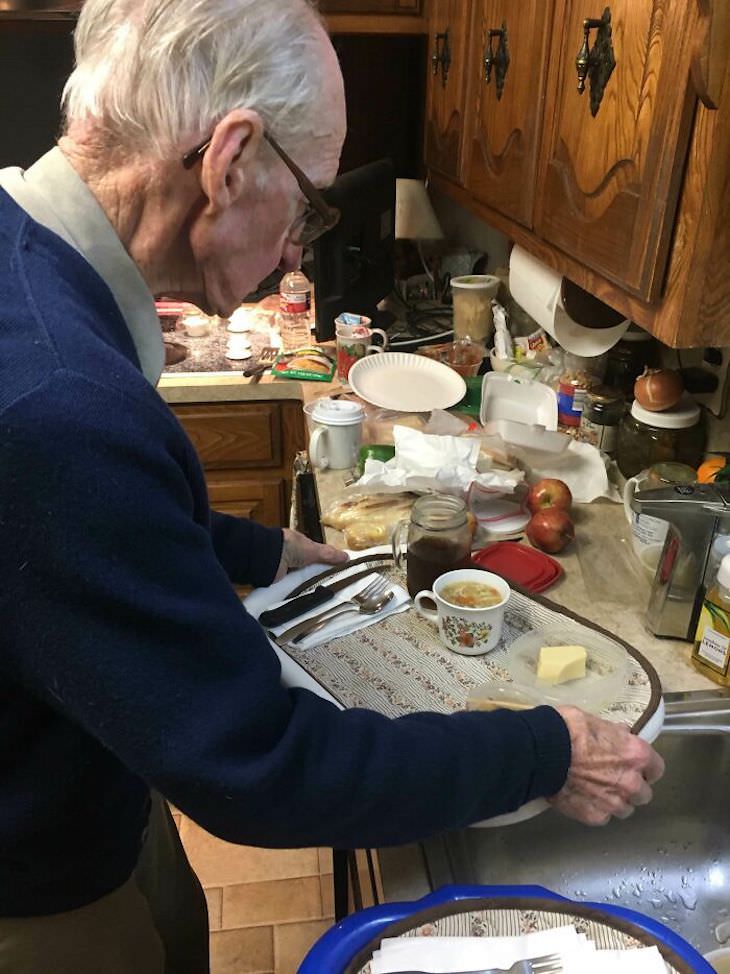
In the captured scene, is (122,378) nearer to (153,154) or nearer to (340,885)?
(153,154)

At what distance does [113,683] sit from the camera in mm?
523

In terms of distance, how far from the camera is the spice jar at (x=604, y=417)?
1.51 meters

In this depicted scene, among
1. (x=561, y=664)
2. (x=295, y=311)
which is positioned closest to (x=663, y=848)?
(x=561, y=664)

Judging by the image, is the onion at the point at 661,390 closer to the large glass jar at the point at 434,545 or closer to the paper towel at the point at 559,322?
the paper towel at the point at 559,322

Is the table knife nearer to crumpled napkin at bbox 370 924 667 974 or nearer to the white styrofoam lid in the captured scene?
crumpled napkin at bbox 370 924 667 974

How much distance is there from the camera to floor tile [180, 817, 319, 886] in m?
1.77

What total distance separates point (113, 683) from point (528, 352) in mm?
1551

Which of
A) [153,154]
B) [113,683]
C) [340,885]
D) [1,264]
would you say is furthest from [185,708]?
[340,885]

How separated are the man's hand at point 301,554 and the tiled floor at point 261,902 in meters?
0.71

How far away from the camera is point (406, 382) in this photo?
71.7 inches

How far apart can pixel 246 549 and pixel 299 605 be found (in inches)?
4.2

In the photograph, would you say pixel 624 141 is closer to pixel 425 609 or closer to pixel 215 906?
pixel 425 609

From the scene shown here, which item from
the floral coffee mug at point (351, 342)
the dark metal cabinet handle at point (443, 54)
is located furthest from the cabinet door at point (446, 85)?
the floral coffee mug at point (351, 342)

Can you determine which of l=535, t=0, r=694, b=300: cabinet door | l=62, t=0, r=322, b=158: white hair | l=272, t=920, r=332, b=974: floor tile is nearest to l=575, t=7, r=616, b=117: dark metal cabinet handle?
l=535, t=0, r=694, b=300: cabinet door
